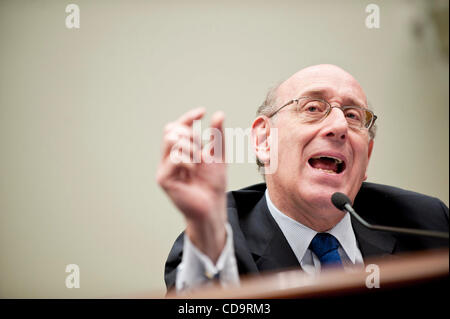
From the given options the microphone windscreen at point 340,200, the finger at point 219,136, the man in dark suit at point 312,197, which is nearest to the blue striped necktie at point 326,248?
the man in dark suit at point 312,197

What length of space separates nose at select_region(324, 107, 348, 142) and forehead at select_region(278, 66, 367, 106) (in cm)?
4

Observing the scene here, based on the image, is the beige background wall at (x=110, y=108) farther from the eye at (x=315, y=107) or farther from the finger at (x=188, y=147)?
the finger at (x=188, y=147)

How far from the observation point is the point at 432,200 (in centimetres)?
114

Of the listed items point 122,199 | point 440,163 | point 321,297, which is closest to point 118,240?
point 122,199

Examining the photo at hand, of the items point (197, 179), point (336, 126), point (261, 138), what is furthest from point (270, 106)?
point (197, 179)

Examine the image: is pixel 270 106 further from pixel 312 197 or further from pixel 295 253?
pixel 295 253

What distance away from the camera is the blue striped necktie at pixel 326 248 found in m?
0.98

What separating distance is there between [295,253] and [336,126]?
0.32 meters

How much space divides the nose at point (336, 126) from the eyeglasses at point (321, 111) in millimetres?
13

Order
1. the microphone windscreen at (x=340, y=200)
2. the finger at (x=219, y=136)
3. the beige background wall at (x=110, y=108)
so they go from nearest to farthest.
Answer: the finger at (x=219, y=136), the microphone windscreen at (x=340, y=200), the beige background wall at (x=110, y=108)

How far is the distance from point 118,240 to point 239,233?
1.17 ft

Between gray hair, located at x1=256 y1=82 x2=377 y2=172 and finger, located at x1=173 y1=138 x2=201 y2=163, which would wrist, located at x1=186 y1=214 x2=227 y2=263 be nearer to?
finger, located at x1=173 y1=138 x2=201 y2=163

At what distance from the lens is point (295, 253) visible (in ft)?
3.26

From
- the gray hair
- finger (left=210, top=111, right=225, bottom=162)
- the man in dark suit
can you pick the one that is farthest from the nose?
finger (left=210, top=111, right=225, bottom=162)
